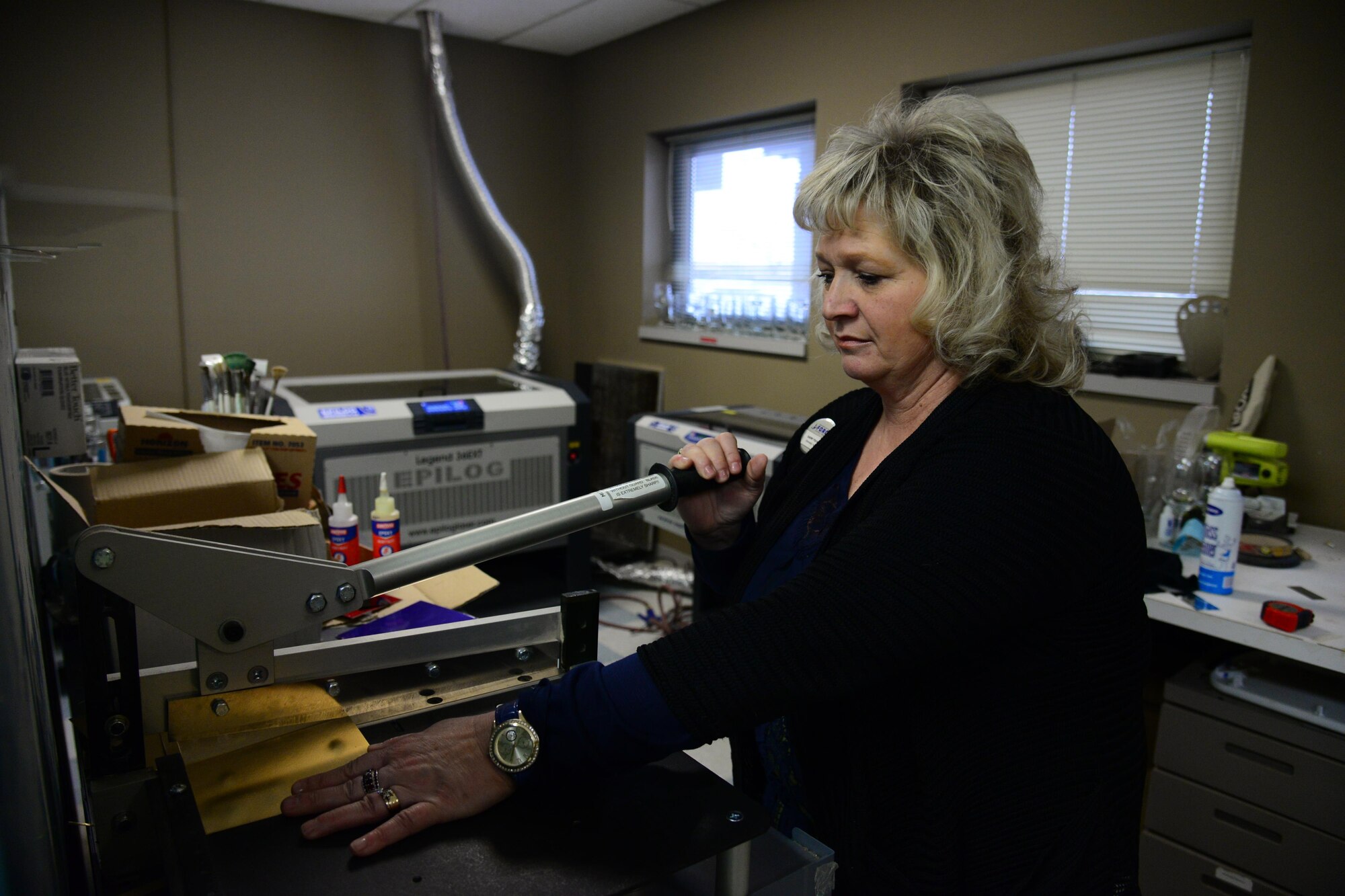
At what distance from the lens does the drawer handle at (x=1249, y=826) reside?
1.60m

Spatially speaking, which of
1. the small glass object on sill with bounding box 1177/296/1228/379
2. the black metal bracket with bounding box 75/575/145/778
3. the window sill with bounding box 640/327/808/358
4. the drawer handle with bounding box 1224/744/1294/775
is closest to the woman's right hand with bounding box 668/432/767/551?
the black metal bracket with bounding box 75/575/145/778

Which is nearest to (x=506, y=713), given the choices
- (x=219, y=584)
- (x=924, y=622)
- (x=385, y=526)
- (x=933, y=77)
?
(x=219, y=584)

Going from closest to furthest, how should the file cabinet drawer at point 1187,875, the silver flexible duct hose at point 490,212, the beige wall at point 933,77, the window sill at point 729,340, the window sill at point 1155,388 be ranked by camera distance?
the file cabinet drawer at point 1187,875, the beige wall at point 933,77, the window sill at point 1155,388, the window sill at point 729,340, the silver flexible duct hose at point 490,212

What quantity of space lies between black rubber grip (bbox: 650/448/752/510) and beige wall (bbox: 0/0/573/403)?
2.47 metres

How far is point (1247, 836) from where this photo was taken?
163 cm

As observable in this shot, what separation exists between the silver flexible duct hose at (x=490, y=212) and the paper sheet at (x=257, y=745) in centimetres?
286

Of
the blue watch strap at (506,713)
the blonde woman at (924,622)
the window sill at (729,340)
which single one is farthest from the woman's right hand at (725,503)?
the window sill at (729,340)

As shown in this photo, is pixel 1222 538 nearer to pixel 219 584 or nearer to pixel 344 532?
pixel 344 532

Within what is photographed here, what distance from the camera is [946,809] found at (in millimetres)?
867

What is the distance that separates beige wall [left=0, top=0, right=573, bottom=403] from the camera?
3170mm

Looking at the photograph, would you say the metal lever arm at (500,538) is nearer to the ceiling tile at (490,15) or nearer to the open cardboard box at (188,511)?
the open cardboard box at (188,511)

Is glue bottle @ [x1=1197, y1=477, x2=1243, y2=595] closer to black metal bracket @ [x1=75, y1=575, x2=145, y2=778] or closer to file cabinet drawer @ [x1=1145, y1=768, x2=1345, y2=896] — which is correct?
file cabinet drawer @ [x1=1145, y1=768, x2=1345, y2=896]

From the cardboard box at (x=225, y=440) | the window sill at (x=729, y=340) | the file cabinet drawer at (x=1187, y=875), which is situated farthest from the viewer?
the window sill at (x=729, y=340)

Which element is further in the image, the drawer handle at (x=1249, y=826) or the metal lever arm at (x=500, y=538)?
the drawer handle at (x=1249, y=826)
